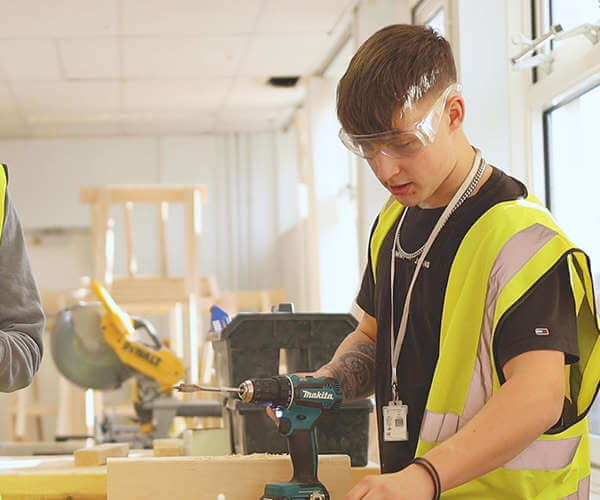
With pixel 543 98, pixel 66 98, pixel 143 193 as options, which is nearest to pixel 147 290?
pixel 143 193

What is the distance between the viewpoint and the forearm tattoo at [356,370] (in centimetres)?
150

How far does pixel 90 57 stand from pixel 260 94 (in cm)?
136

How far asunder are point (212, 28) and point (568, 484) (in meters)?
3.90

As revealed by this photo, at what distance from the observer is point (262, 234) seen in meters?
7.64

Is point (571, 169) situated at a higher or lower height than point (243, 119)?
lower

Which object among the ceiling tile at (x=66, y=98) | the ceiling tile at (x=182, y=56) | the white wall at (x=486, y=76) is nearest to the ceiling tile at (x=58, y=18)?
the ceiling tile at (x=182, y=56)

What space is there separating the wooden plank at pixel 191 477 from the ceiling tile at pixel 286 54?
149 inches

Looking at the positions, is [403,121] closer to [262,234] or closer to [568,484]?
[568,484]

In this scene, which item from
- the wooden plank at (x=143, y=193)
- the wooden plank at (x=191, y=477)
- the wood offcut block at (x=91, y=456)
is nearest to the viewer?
the wooden plank at (x=191, y=477)

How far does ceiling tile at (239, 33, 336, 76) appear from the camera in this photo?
5.10m

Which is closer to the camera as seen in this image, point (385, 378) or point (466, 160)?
point (466, 160)

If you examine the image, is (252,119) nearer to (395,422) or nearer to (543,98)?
(543,98)

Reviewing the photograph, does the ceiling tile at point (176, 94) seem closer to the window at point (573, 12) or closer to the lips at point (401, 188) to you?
the window at point (573, 12)

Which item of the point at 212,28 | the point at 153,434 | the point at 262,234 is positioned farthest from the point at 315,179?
the point at 153,434
